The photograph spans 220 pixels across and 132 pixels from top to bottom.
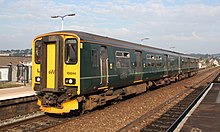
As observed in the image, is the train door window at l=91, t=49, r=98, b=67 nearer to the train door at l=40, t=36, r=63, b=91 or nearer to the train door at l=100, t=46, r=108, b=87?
A: the train door at l=100, t=46, r=108, b=87

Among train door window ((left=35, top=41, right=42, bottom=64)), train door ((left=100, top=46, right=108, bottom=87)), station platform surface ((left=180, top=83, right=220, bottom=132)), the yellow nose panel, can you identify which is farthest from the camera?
train door ((left=100, top=46, right=108, bottom=87))

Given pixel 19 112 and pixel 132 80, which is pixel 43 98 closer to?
pixel 19 112

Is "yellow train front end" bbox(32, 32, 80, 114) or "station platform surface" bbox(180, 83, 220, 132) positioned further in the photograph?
"yellow train front end" bbox(32, 32, 80, 114)

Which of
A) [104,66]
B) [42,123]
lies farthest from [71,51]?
[42,123]

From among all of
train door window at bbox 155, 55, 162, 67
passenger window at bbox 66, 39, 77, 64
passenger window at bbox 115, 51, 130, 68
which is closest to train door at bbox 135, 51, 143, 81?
passenger window at bbox 115, 51, 130, 68

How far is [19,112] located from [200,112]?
7.93m

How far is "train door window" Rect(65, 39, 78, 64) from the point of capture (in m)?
9.77

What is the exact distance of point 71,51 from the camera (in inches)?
388

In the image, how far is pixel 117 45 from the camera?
1282 centimetres

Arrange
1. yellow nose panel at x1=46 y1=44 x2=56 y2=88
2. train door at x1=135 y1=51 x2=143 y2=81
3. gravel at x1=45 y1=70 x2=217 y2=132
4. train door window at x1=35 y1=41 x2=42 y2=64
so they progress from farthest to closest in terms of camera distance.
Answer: train door at x1=135 y1=51 x2=143 y2=81, train door window at x1=35 y1=41 x2=42 y2=64, yellow nose panel at x1=46 y1=44 x2=56 y2=88, gravel at x1=45 y1=70 x2=217 y2=132

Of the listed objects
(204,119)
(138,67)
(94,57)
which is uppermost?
(94,57)

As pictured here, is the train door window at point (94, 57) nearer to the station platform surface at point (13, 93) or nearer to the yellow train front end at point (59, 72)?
the yellow train front end at point (59, 72)

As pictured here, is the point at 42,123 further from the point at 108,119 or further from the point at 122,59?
the point at 122,59

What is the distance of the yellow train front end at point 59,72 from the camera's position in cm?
966
